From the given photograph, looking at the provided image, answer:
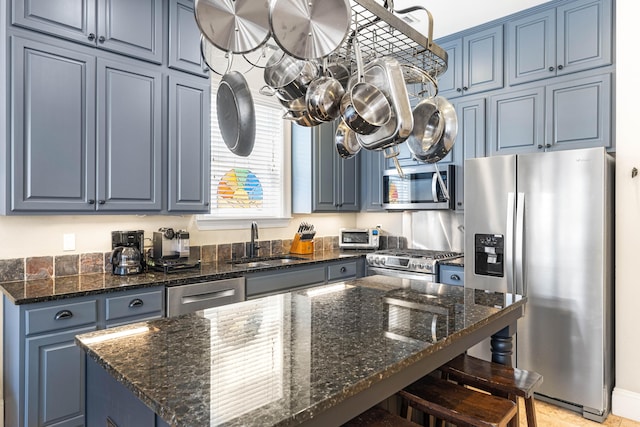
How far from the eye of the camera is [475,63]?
3605mm

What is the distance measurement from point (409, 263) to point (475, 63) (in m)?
1.88

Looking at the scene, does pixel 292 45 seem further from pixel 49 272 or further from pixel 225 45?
pixel 49 272

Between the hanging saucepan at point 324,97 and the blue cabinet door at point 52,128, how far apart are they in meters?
1.56

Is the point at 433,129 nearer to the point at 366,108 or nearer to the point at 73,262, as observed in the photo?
the point at 366,108

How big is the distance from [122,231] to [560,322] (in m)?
3.08

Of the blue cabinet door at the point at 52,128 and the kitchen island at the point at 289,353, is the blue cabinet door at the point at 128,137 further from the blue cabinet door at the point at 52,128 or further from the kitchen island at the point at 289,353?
the kitchen island at the point at 289,353

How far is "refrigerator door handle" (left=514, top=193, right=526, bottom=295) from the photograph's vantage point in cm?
284

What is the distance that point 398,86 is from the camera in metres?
1.55

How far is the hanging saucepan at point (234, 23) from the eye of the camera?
47.6 inches

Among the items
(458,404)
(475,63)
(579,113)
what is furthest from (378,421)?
(475,63)

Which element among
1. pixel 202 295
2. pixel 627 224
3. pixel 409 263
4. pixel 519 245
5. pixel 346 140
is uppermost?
pixel 346 140

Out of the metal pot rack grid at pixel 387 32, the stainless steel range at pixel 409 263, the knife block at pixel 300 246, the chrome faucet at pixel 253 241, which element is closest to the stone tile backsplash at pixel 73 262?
the chrome faucet at pixel 253 241

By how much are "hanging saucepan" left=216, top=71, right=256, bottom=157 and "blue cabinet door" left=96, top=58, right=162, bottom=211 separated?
3.78ft

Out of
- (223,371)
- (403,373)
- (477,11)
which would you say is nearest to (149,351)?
(223,371)
